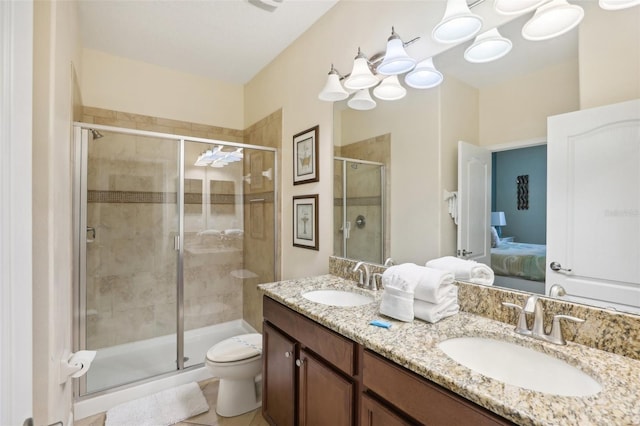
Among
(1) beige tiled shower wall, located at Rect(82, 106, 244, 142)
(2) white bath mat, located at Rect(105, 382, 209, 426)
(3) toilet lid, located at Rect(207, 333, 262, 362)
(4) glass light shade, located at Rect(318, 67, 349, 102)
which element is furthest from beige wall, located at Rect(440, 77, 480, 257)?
(1) beige tiled shower wall, located at Rect(82, 106, 244, 142)

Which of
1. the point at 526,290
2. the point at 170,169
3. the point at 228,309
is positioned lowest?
the point at 228,309

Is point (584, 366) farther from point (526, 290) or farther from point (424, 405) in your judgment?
point (424, 405)

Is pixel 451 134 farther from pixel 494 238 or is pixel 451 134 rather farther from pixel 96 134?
pixel 96 134

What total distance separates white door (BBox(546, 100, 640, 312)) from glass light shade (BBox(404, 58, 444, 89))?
0.58m

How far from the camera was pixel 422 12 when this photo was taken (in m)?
1.53

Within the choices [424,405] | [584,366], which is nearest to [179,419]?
[424,405]

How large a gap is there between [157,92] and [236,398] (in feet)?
9.00

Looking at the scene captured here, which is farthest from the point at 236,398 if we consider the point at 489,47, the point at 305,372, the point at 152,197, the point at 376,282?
the point at 489,47

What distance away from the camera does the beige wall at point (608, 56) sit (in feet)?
3.01

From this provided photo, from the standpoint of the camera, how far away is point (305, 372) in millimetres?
1368

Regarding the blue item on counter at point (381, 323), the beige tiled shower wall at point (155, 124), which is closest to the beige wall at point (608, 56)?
the blue item on counter at point (381, 323)

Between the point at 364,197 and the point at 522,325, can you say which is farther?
the point at 364,197

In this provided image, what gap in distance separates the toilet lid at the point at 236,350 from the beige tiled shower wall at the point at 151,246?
68 cm

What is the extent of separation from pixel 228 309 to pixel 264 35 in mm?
2535
